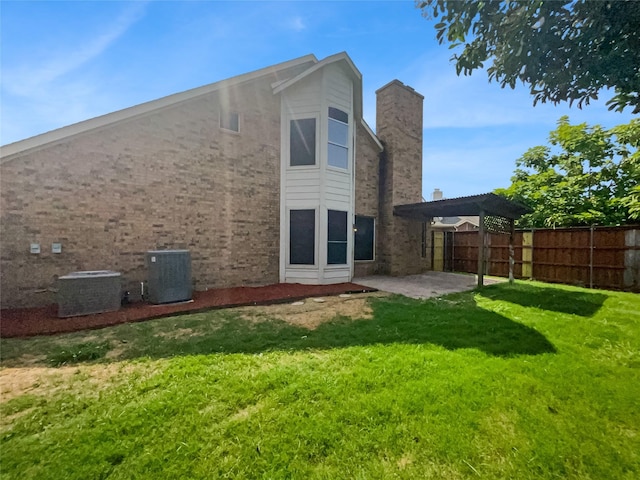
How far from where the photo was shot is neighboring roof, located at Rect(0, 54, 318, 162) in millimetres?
5887

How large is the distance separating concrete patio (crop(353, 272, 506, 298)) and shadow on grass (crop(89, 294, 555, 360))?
2374mm

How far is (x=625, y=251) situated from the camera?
9.72m

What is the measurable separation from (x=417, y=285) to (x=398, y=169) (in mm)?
5076

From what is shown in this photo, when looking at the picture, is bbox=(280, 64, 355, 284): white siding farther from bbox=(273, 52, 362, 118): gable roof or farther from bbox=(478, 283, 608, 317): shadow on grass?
bbox=(478, 283, 608, 317): shadow on grass

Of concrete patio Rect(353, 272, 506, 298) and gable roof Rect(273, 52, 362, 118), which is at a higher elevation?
gable roof Rect(273, 52, 362, 118)

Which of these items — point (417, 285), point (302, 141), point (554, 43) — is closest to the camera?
point (554, 43)

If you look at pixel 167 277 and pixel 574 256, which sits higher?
pixel 574 256

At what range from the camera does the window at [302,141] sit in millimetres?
9688

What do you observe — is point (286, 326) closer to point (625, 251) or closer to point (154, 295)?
point (154, 295)

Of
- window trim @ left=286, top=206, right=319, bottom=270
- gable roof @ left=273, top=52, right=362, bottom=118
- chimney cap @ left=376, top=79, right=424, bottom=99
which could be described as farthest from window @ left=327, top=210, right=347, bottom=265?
chimney cap @ left=376, top=79, right=424, bottom=99

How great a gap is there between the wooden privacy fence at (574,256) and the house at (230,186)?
13.7 feet

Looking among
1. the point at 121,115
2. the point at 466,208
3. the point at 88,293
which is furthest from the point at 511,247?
the point at 121,115

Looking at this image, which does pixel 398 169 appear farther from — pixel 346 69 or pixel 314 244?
pixel 314 244

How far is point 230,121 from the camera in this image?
28.9 feet
